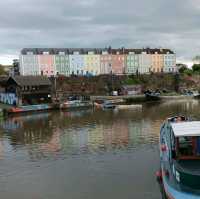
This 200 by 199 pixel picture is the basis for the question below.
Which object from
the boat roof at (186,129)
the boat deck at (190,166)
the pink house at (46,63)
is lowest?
the boat deck at (190,166)

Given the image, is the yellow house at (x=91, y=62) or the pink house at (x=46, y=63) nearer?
the pink house at (x=46, y=63)

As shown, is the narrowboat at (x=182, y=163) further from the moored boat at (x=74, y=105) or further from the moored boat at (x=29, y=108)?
the moored boat at (x=74, y=105)

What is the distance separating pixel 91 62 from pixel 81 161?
13473 centimetres

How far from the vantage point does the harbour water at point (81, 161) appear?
28953 mm

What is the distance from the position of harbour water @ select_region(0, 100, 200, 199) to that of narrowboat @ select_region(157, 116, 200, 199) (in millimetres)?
3306

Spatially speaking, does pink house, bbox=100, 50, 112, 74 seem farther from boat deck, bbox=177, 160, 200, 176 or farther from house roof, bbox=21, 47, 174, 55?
boat deck, bbox=177, 160, 200, 176

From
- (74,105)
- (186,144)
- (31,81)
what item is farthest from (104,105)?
(186,144)

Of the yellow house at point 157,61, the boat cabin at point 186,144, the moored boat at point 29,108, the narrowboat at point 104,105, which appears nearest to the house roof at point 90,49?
the yellow house at point 157,61

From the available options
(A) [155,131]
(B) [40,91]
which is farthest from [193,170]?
(B) [40,91]

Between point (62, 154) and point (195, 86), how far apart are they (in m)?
114

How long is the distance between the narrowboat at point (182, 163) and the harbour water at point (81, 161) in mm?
3306

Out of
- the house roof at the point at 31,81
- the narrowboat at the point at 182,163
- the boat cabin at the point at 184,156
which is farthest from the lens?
the house roof at the point at 31,81

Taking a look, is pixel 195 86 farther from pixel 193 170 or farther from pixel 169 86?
pixel 193 170

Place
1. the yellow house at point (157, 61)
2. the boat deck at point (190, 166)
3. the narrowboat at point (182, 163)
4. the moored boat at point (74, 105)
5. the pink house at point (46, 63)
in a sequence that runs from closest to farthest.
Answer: the narrowboat at point (182, 163), the boat deck at point (190, 166), the moored boat at point (74, 105), the pink house at point (46, 63), the yellow house at point (157, 61)
